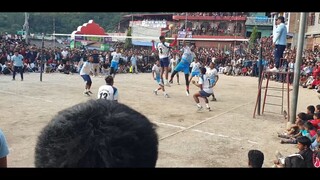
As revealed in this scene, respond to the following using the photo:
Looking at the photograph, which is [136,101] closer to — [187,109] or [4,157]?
[187,109]

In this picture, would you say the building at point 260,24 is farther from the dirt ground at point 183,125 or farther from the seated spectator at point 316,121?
the seated spectator at point 316,121

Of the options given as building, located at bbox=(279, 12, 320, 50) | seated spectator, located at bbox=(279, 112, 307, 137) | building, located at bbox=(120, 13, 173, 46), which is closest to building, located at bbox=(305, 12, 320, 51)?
building, located at bbox=(279, 12, 320, 50)

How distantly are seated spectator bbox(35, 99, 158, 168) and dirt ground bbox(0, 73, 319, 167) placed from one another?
3.98 metres

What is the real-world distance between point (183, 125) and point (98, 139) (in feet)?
21.6

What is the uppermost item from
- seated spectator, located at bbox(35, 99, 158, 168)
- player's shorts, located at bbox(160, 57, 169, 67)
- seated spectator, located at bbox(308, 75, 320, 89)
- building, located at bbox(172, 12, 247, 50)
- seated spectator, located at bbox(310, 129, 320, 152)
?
building, located at bbox(172, 12, 247, 50)

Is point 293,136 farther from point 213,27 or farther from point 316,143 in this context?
point 213,27

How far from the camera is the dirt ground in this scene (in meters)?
5.55

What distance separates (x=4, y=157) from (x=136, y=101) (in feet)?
25.1

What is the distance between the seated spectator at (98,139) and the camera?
1.10 m

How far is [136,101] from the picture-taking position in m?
10.6

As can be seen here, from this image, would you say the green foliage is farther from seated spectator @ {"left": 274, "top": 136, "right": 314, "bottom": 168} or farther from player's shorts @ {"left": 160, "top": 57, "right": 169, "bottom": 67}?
seated spectator @ {"left": 274, "top": 136, "right": 314, "bottom": 168}

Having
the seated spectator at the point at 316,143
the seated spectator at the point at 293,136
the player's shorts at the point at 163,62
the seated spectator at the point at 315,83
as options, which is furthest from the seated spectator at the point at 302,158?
the seated spectator at the point at 315,83

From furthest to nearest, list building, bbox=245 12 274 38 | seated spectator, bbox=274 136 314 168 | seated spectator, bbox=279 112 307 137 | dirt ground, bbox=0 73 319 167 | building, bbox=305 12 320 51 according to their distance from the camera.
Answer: building, bbox=245 12 274 38 < building, bbox=305 12 320 51 < seated spectator, bbox=279 112 307 137 < dirt ground, bbox=0 73 319 167 < seated spectator, bbox=274 136 314 168
